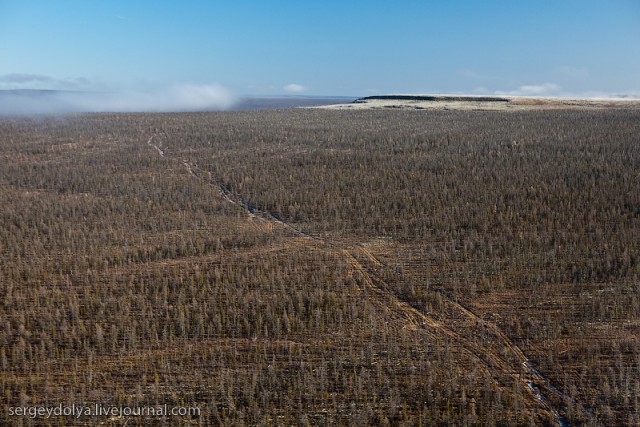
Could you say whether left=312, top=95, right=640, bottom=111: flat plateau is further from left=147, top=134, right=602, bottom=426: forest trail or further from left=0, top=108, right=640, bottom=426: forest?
left=147, top=134, right=602, bottom=426: forest trail

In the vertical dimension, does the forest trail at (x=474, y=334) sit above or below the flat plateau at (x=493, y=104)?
below

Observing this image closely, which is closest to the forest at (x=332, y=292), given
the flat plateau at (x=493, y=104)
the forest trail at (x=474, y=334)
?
the forest trail at (x=474, y=334)

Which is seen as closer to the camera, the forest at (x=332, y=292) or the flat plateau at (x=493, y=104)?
the forest at (x=332, y=292)

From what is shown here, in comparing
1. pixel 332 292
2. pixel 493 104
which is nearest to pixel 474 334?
pixel 332 292

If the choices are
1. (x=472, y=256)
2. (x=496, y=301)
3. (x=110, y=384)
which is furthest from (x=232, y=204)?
(x=110, y=384)

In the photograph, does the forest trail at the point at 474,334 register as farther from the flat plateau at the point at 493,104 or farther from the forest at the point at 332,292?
the flat plateau at the point at 493,104

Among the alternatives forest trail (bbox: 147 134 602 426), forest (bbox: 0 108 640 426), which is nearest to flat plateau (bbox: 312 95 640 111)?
forest (bbox: 0 108 640 426)

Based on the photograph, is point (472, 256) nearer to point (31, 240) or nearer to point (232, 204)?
point (232, 204)

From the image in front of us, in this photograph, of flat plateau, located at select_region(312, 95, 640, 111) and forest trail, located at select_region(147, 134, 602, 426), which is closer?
forest trail, located at select_region(147, 134, 602, 426)

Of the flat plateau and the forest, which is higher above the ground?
the flat plateau
